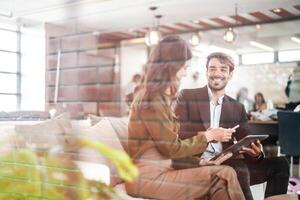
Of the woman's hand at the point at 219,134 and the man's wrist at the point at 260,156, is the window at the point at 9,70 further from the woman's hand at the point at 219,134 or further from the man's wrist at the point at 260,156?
the man's wrist at the point at 260,156

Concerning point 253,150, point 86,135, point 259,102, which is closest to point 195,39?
point 259,102

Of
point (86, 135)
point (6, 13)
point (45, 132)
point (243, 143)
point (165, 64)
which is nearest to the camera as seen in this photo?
point (243, 143)

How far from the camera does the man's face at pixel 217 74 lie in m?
1.35

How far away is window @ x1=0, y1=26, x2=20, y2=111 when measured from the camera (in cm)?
204

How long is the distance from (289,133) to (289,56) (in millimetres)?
278

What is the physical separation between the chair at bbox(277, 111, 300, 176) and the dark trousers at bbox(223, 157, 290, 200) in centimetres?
4

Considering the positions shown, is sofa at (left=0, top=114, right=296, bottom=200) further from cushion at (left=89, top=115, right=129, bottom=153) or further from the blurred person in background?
the blurred person in background

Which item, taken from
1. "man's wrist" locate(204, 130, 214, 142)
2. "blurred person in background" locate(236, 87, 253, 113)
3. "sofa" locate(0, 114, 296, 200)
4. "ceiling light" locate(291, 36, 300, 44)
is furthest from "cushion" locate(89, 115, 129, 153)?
"ceiling light" locate(291, 36, 300, 44)

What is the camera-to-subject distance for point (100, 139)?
1692 mm

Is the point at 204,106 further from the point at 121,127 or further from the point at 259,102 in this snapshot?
the point at 121,127

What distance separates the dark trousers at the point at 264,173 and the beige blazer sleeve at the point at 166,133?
160 millimetres

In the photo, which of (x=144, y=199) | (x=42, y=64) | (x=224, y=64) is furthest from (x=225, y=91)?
(x=42, y=64)

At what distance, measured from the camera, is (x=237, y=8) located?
4.36 feet

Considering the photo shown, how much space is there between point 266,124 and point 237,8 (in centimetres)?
44
